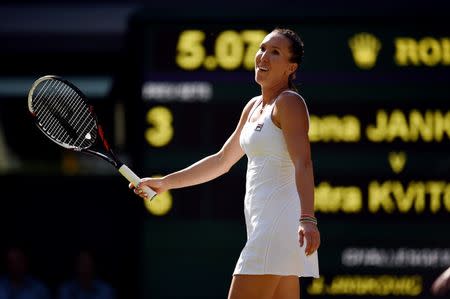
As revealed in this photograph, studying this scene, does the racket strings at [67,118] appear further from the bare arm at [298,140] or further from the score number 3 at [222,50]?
the score number 3 at [222,50]

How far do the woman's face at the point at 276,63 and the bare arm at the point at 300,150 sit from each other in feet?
0.53

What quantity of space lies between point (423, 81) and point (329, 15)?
74cm

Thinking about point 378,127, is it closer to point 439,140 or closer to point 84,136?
point 439,140

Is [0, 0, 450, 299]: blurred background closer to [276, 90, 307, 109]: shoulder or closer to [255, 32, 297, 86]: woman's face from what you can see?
[255, 32, 297, 86]: woman's face

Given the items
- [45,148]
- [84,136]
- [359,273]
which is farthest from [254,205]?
[45,148]

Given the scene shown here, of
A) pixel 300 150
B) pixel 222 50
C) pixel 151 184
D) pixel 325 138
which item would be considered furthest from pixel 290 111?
pixel 222 50

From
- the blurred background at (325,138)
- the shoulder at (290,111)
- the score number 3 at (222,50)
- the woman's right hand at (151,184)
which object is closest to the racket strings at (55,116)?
the woman's right hand at (151,184)

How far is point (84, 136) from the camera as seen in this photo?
6.04 metres

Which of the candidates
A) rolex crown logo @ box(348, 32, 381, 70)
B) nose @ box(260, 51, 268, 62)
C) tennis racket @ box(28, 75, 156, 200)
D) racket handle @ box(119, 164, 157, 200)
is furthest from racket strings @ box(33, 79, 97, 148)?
rolex crown logo @ box(348, 32, 381, 70)

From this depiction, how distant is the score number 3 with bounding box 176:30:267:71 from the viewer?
8.28 meters

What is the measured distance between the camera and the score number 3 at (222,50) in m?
8.28

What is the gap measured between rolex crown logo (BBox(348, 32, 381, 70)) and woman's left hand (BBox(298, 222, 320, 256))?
3605 mm

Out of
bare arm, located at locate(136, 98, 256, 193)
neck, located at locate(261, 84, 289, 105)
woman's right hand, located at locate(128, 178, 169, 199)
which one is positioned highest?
neck, located at locate(261, 84, 289, 105)

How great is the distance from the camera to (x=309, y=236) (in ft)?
15.8
